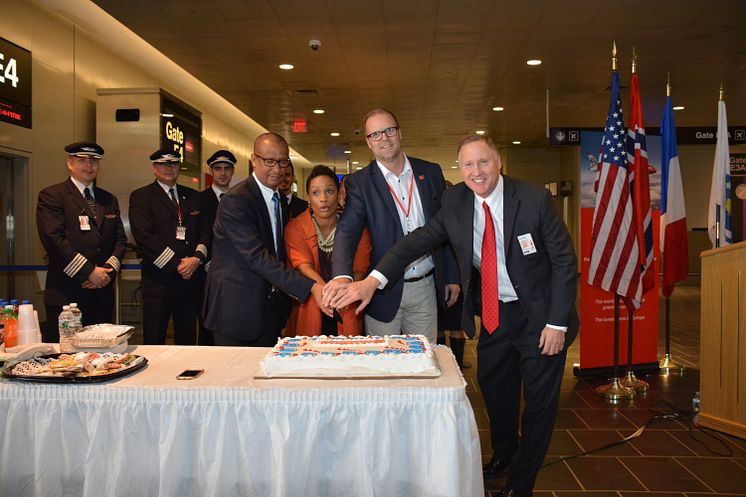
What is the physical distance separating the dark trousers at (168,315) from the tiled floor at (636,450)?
2.20m

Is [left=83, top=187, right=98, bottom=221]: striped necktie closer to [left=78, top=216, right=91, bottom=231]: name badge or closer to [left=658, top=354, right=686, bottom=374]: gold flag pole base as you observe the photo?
[left=78, top=216, right=91, bottom=231]: name badge

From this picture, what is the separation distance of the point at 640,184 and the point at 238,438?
13.2ft

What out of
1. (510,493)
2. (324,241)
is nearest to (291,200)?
(324,241)

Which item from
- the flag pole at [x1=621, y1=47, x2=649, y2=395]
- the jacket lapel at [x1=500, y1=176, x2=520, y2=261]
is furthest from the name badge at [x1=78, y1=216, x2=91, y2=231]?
the flag pole at [x1=621, y1=47, x2=649, y2=395]

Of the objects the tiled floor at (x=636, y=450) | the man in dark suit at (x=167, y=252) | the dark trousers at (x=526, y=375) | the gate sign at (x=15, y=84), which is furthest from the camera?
the gate sign at (x=15, y=84)

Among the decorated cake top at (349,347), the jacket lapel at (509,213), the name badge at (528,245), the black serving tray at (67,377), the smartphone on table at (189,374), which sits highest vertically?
the jacket lapel at (509,213)

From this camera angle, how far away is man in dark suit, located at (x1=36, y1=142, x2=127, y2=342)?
425 centimetres

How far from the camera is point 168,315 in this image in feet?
15.1

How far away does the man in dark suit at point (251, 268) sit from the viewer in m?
2.89

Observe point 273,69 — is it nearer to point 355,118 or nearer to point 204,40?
point 204,40

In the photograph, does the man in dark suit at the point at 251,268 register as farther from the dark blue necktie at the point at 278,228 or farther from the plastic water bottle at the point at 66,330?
the plastic water bottle at the point at 66,330

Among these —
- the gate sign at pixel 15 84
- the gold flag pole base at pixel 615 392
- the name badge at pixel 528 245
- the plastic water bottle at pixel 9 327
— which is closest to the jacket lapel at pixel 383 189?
the name badge at pixel 528 245

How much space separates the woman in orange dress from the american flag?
2.34 m

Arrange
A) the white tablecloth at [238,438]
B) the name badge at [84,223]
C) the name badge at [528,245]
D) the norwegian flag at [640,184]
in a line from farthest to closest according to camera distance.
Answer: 1. the norwegian flag at [640,184]
2. the name badge at [84,223]
3. the name badge at [528,245]
4. the white tablecloth at [238,438]
